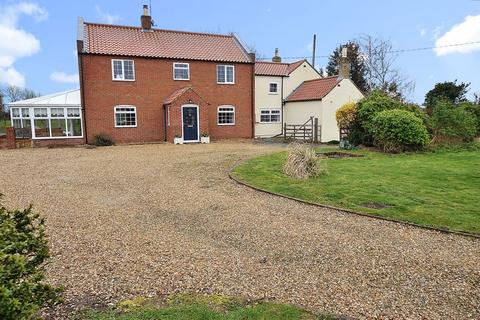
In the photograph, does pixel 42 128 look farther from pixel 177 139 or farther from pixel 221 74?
pixel 221 74

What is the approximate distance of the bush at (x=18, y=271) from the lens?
7.27ft

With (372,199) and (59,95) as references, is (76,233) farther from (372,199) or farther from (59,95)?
(59,95)

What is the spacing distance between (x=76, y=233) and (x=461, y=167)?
12497 millimetres

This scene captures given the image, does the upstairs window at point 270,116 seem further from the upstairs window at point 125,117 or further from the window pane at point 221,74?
the upstairs window at point 125,117

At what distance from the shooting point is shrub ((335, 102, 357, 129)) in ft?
63.1

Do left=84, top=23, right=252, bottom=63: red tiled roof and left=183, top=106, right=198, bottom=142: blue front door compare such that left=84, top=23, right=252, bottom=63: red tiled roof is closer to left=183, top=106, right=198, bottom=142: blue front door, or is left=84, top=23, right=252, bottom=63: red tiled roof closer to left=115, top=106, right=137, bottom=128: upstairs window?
left=115, top=106, right=137, bottom=128: upstairs window

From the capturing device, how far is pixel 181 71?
2506cm

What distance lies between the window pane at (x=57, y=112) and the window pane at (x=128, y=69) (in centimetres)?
445

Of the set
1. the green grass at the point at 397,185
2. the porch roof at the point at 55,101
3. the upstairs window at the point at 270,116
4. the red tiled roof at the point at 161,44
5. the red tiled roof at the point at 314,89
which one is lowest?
the green grass at the point at 397,185

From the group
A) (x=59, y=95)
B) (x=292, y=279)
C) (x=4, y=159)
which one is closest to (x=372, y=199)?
(x=292, y=279)

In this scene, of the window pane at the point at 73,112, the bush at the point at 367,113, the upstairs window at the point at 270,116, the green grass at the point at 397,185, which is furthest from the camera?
the upstairs window at the point at 270,116

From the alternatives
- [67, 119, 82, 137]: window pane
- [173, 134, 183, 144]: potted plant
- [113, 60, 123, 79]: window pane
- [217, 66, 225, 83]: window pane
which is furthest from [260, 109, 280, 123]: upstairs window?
[67, 119, 82, 137]: window pane

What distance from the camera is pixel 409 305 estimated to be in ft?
13.3

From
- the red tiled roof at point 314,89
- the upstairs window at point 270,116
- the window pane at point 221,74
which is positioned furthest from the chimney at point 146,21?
the red tiled roof at point 314,89
